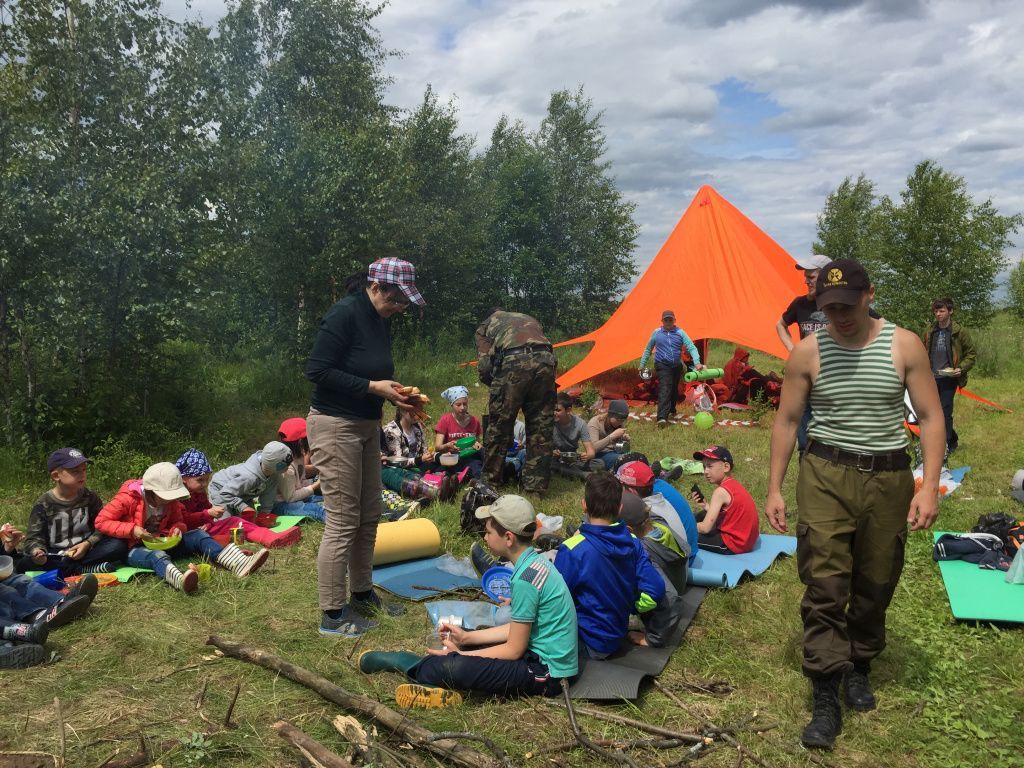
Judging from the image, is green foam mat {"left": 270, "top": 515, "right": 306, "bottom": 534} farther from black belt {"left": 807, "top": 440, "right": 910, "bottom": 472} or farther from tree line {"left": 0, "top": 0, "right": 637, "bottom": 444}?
black belt {"left": 807, "top": 440, "right": 910, "bottom": 472}

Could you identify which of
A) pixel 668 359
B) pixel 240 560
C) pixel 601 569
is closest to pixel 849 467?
pixel 601 569

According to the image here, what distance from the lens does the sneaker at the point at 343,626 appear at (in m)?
3.88

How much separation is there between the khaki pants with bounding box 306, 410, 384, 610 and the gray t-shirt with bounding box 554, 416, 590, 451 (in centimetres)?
369

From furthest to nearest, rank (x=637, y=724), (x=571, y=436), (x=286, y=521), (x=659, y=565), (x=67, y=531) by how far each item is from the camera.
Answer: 1. (x=571, y=436)
2. (x=286, y=521)
3. (x=67, y=531)
4. (x=659, y=565)
5. (x=637, y=724)

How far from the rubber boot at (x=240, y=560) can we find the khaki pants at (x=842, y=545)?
321 centimetres

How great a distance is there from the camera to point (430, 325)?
19.6 metres

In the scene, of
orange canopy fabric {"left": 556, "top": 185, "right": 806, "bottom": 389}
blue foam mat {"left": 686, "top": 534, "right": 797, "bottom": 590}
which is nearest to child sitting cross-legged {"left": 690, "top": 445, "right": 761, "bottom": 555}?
blue foam mat {"left": 686, "top": 534, "right": 797, "bottom": 590}

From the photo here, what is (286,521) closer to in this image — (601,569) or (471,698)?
(471,698)

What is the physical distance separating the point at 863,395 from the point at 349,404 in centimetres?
225

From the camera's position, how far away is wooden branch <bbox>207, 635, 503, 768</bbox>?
273 cm

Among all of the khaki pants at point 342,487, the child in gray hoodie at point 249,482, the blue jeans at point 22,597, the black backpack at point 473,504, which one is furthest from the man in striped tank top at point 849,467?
the child in gray hoodie at point 249,482

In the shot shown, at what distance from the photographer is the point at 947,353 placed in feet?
24.7

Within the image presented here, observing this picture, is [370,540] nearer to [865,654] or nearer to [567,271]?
[865,654]

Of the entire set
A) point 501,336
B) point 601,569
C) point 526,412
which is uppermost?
point 501,336
